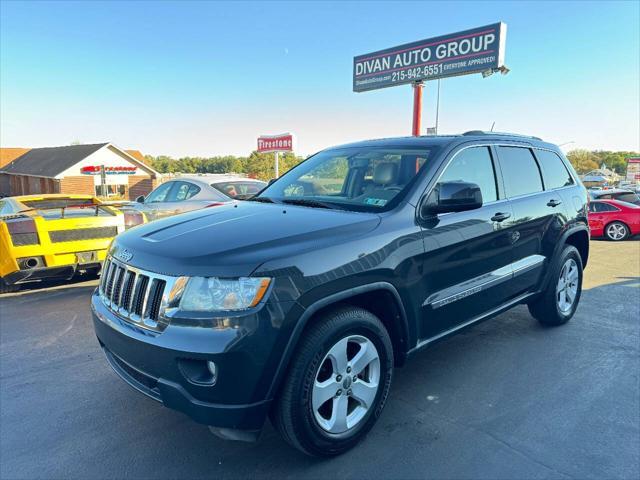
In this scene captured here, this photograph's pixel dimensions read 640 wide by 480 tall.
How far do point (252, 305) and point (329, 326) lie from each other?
0.47 metres

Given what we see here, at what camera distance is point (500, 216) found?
365cm

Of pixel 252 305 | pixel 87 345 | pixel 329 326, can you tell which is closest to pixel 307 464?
pixel 329 326

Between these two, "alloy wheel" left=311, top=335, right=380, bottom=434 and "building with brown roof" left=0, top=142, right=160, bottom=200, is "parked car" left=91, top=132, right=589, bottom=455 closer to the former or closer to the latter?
"alloy wheel" left=311, top=335, right=380, bottom=434

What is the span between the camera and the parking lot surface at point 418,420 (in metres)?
2.59

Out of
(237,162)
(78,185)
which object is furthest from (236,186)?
(237,162)

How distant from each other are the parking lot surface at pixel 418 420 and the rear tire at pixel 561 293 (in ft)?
0.61

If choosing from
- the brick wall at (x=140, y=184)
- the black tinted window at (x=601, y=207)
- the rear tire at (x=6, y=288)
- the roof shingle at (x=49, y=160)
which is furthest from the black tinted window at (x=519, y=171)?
the brick wall at (x=140, y=184)

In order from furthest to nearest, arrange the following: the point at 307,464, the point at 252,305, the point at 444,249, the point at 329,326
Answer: the point at 444,249
the point at 307,464
the point at 329,326
the point at 252,305

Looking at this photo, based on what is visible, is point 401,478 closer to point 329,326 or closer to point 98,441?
point 329,326

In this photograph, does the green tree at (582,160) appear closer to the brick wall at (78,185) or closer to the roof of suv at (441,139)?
the brick wall at (78,185)

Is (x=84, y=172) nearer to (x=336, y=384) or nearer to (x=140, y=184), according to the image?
(x=140, y=184)

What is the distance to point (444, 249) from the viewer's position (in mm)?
3111

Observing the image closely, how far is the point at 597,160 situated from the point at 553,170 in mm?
116875

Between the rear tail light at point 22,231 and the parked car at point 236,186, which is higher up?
the parked car at point 236,186
